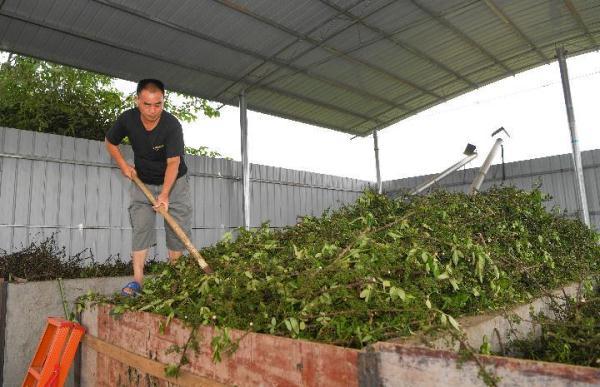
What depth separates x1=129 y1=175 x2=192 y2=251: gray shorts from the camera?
387 cm

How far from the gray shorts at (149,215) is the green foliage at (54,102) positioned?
813cm

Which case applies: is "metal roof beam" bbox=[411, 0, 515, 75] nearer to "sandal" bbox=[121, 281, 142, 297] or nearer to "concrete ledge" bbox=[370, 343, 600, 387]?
"sandal" bbox=[121, 281, 142, 297]

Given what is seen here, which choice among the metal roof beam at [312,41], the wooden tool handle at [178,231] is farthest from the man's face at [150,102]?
the metal roof beam at [312,41]

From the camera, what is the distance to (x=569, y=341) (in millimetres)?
1505

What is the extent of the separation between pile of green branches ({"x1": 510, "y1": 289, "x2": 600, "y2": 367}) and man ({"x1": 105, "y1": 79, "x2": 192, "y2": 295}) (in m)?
2.95

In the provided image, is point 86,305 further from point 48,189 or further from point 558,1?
point 558,1

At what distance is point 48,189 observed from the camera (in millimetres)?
8711

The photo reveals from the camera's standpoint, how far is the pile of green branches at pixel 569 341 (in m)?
1.51

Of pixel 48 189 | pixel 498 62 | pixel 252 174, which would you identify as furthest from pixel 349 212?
Result: pixel 498 62

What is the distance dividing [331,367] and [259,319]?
0.60 meters

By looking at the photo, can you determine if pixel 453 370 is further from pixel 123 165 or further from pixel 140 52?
pixel 140 52

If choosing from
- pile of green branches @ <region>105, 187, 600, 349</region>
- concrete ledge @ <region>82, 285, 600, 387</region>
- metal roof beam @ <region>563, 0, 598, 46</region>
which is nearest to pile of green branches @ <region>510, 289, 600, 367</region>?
concrete ledge @ <region>82, 285, 600, 387</region>

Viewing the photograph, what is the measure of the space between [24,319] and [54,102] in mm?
8770

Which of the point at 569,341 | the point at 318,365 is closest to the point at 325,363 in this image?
the point at 318,365
